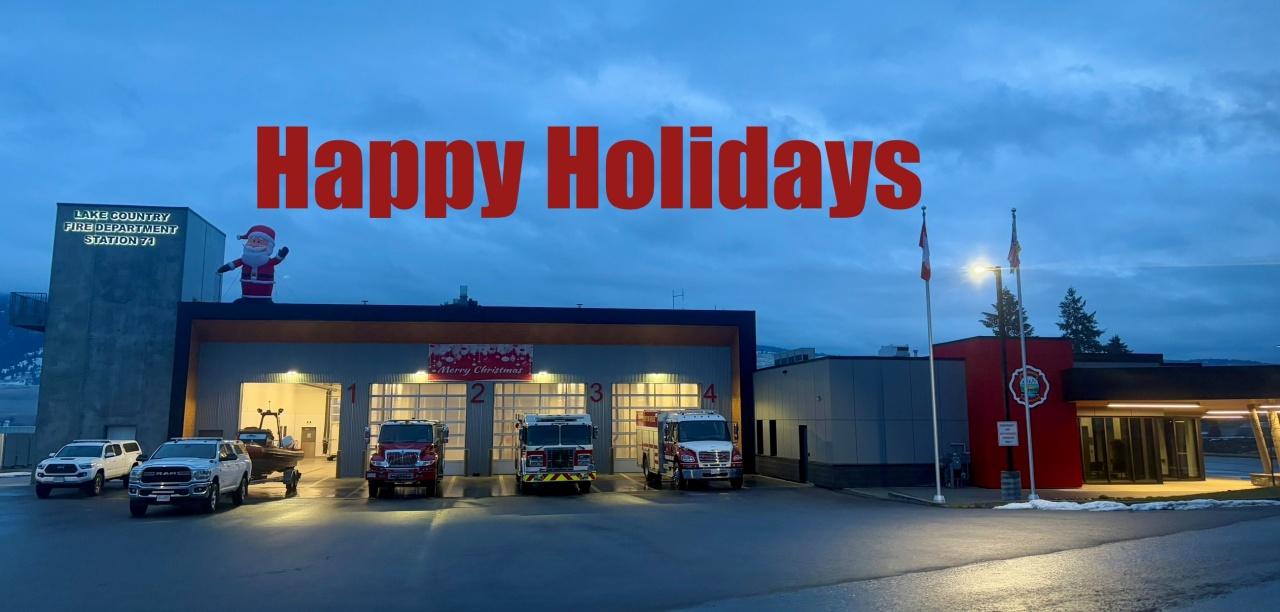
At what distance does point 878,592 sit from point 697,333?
99.8ft

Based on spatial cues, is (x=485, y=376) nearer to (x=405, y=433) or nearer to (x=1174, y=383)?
(x=405, y=433)

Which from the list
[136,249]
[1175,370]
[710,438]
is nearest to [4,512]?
[136,249]

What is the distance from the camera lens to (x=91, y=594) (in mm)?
11477

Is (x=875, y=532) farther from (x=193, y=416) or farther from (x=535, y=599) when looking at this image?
(x=193, y=416)

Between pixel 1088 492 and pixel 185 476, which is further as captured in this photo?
pixel 1088 492

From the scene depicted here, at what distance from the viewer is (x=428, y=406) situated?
3962 cm

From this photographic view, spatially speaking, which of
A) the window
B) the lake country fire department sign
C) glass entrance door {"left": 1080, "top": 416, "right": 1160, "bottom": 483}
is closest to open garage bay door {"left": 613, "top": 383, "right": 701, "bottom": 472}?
the lake country fire department sign

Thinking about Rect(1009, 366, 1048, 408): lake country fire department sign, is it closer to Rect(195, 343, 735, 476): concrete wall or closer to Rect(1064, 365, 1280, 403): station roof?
Rect(1064, 365, 1280, 403): station roof

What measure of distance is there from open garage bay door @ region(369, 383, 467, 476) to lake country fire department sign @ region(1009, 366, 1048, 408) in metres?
23.3

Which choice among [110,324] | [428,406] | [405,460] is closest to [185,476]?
[405,460]

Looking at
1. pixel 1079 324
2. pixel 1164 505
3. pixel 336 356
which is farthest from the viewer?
pixel 1079 324

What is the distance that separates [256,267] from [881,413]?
30.3 m

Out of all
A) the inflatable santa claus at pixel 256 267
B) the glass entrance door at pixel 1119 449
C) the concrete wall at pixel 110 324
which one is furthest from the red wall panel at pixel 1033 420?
the concrete wall at pixel 110 324

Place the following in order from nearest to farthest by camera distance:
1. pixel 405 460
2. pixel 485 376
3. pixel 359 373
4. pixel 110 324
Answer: pixel 405 460 < pixel 110 324 < pixel 359 373 < pixel 485 376
